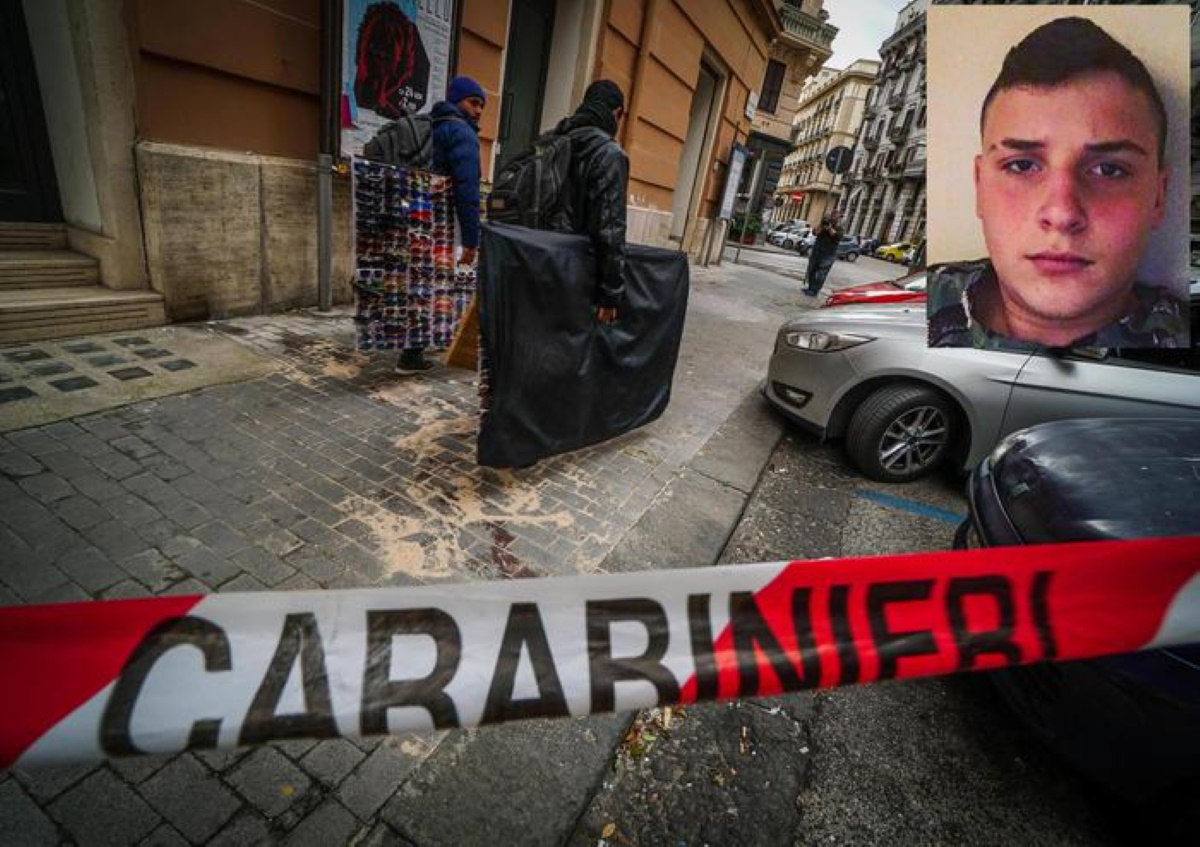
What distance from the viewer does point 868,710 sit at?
85.4 inches

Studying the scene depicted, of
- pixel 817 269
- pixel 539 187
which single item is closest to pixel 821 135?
pixel 817 269

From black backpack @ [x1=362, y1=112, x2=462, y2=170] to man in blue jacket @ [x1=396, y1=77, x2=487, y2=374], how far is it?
0.05 m

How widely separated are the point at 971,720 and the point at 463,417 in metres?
3.15

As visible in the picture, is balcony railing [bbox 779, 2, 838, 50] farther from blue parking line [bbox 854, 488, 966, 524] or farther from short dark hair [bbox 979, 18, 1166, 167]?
short dark hair [bbox 979, 18, 1166, 167]

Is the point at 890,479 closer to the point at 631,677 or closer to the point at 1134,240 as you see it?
the point at 1134,240

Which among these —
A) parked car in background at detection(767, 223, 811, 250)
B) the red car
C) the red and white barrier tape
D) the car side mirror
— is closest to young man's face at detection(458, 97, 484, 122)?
the red and white barrier tape

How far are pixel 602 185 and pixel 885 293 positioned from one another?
4.65 metres

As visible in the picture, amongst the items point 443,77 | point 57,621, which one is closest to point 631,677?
point 57,621

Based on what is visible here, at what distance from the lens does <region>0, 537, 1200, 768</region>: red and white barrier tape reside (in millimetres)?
987

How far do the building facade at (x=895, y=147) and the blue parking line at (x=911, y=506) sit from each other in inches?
1762

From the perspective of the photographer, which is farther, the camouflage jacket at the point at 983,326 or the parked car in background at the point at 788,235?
the parked car in background at the point at 788,235

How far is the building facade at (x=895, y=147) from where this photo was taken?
44.2 metres

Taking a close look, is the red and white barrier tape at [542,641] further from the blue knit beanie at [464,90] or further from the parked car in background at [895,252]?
the parked car in background at [895,252]

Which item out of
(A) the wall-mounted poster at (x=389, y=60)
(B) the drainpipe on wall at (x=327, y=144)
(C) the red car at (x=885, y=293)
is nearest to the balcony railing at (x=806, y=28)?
(C) the red car at (x=885, y=293)
